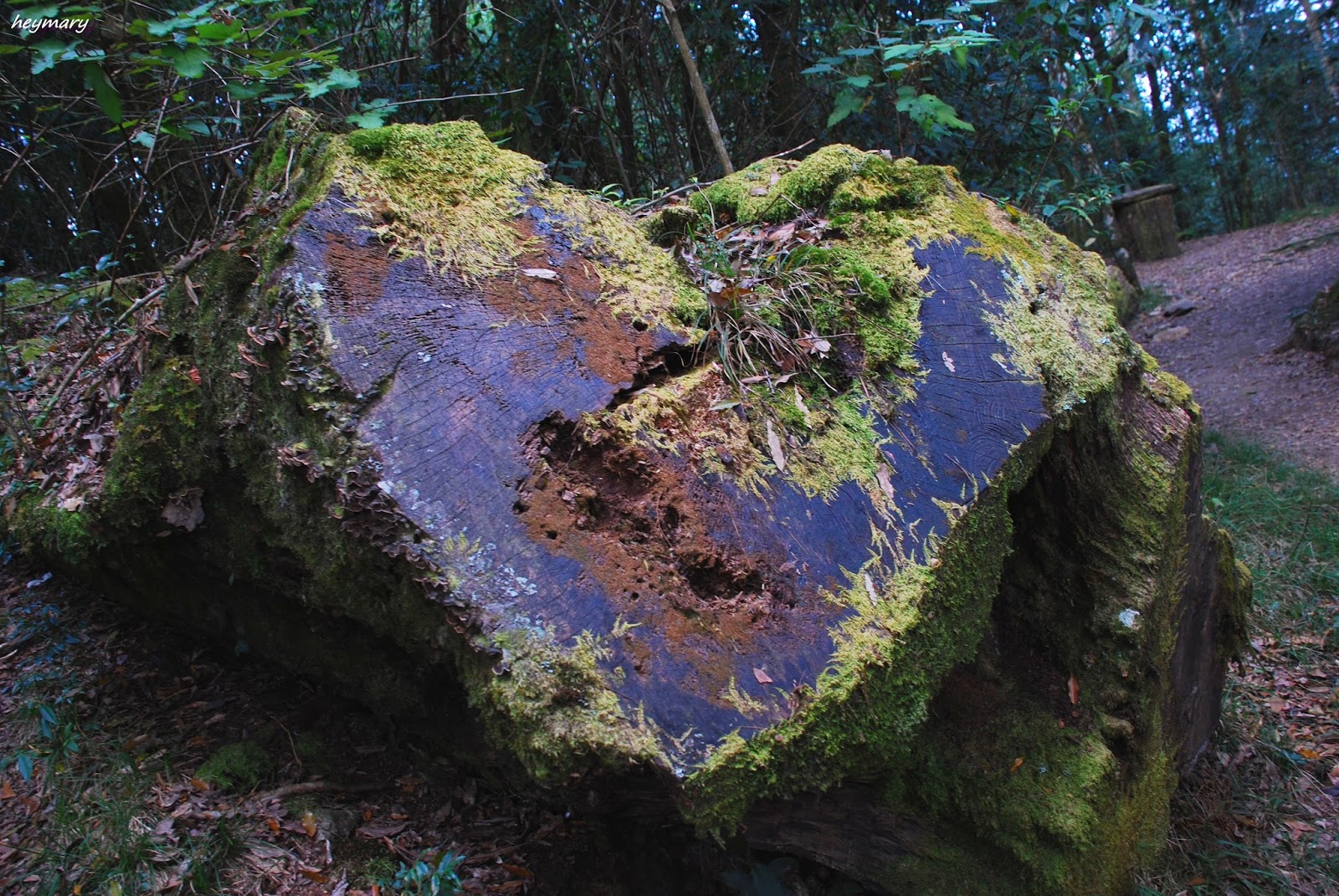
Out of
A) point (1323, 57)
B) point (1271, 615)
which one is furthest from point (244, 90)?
point (1323, 57)

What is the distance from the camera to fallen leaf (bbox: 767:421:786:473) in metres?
1.89

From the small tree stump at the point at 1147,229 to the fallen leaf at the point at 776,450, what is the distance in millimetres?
14415

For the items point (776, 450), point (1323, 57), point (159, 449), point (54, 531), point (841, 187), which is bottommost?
point (776, 450)

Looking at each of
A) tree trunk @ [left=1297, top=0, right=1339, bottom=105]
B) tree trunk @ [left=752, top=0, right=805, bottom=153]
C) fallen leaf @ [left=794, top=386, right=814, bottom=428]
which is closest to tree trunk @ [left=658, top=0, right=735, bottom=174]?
tree trunk @ [left=752, top=0, right=805, bottom=153]

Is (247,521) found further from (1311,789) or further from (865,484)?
(1311,789)

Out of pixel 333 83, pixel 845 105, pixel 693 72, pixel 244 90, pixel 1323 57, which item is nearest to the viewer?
pixel 244 90

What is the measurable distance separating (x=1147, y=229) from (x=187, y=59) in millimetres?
15560

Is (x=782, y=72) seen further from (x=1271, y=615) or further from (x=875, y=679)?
(x=875, y=679)

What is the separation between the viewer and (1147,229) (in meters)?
13.8

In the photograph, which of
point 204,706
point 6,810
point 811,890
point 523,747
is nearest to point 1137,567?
point 811,890

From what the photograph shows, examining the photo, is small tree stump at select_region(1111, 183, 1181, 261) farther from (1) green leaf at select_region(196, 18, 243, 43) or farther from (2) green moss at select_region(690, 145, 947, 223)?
(1) green leaf at select_region(196, 18, 243, 43)

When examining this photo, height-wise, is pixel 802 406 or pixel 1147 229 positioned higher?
pixel 1147 229

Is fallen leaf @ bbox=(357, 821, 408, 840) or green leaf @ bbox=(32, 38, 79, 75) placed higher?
green leaf @ bbox=(32, 38, 79, 75)

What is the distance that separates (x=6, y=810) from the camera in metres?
2.26
